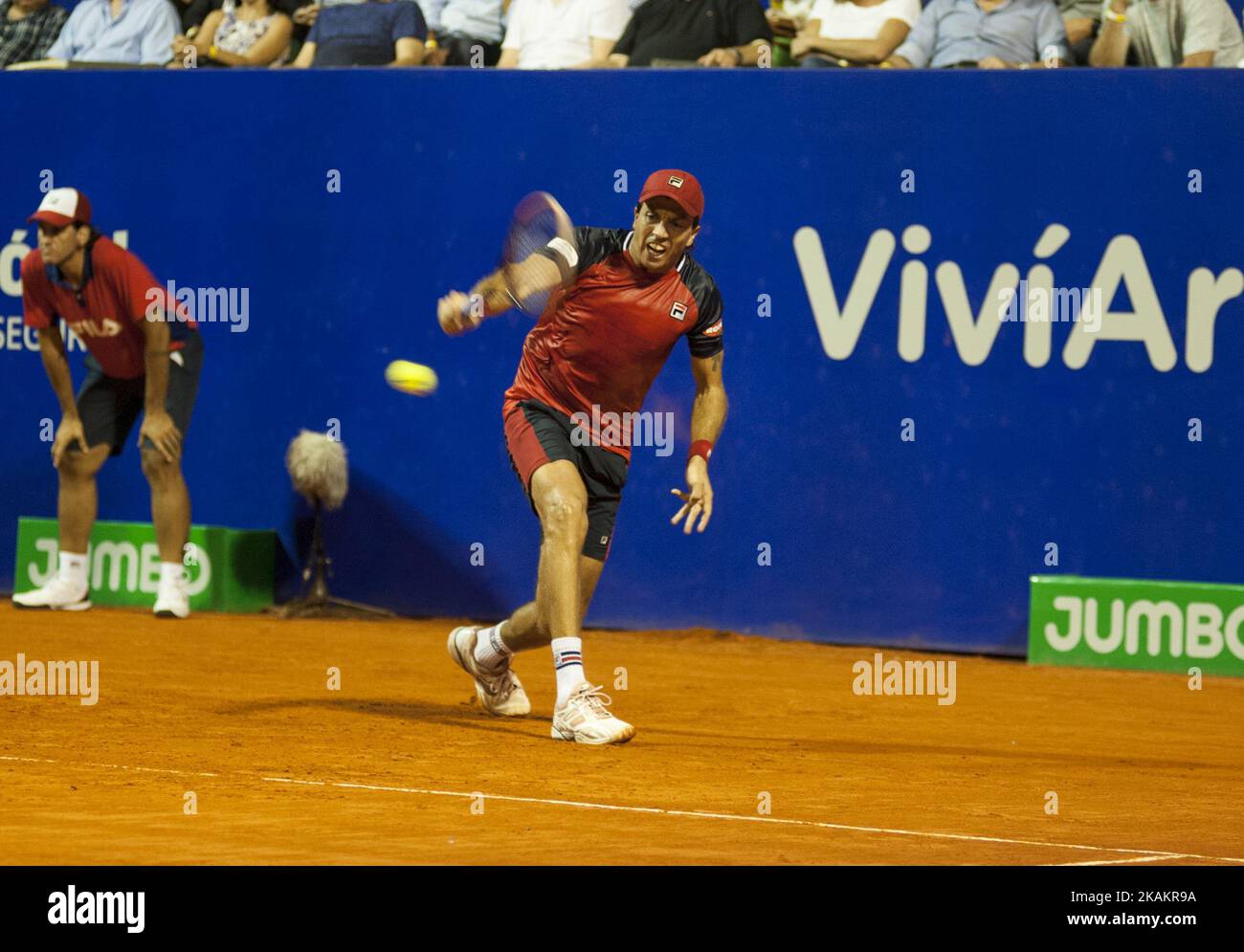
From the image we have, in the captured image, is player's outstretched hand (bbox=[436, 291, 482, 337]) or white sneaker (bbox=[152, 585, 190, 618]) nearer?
player's outstretched hand (bbox=[436, 291, 482, 337])

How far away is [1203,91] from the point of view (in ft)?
33.3

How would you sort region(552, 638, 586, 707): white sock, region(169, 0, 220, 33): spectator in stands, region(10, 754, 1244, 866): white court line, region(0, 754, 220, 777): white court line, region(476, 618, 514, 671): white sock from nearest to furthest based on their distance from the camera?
region(10, 754, 1244, 866): white court line
region(0, 754, 220, 777): white court line
region(552, 638, 586, 707): white sock
region(476, 618, 514, 671): white sock
region(169, 0, 220, 33): spectator in stands

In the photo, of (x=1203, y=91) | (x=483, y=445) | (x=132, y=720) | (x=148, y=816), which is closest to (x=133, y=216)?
(x=483, y=445)

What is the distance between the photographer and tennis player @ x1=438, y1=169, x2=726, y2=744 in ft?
23.1

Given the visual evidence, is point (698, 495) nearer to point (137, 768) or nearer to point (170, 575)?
point (137, 768)

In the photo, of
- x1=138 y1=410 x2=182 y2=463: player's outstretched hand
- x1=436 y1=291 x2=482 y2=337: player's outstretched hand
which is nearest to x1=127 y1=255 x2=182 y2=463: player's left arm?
x1=138 y1=410 x2=182 y2=463: player's outstretched hand

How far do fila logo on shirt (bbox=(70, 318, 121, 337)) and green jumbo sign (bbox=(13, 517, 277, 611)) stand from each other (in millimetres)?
1472

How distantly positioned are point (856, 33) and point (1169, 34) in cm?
185

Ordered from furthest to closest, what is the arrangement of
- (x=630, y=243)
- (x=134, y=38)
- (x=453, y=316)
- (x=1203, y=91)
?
1. (x=134, y=38)
2. (x=1203, y=91)
3. (x=630, y=243)
4. (x=453, y=316)

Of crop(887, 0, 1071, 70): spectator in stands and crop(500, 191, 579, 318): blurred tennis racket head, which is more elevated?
crop(887, 0, 1071, 70): spectator in stands

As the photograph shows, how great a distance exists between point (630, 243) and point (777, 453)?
369cm

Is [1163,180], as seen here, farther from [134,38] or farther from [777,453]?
[134,38]

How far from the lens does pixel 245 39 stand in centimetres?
1332

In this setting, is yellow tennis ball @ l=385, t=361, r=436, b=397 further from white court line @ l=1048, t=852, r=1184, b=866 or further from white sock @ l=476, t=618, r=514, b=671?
white court line @ l=1048, t=852, r=1184, b=866
